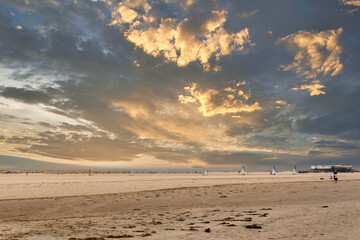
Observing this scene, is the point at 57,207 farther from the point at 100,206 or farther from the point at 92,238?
the point at 92,238

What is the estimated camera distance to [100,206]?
963 inches

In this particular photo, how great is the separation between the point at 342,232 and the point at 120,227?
10934 millimetres

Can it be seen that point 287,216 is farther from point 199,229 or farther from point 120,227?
point 120,227

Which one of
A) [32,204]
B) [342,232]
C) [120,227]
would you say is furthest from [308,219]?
[32,204]

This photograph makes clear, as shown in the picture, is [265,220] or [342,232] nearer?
[342,232]

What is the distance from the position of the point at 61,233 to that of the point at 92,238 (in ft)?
8.33

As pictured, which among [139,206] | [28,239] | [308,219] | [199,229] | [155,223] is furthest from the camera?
[139,206]

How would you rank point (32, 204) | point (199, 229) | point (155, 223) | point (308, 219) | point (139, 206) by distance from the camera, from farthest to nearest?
point (32, 204) < point (139, 206) < point (155, 223) < point (308, 219) < point (199, 229)

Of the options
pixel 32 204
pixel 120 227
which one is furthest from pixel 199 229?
pixel 32 204

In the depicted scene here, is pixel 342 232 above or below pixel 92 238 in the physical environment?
above

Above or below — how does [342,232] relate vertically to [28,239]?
above

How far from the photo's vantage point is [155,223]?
15148mm

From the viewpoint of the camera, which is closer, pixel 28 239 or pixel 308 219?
pixel 28 239

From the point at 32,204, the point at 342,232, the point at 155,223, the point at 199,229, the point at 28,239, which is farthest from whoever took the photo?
the point at 32,204
